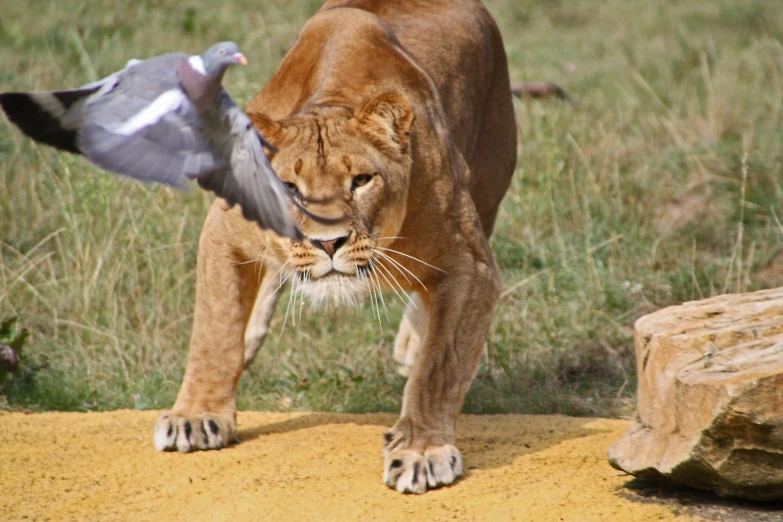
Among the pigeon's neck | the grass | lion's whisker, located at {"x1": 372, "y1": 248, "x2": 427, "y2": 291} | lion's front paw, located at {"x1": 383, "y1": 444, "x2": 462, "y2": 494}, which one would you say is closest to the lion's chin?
lion's whisker, located at {"x1": 372, "y1": 248, "x2": 427, "y2": 291}

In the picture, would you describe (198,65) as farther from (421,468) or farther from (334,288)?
(421,468)

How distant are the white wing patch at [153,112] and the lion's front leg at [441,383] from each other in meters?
1.39

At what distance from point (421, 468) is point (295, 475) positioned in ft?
1.50

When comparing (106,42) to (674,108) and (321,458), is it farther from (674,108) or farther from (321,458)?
(321,458)

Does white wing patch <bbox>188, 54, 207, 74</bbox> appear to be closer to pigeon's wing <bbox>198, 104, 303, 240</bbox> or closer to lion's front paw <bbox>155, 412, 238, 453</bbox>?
pigeon's wing <bbox>198, 104, 303, 240</bbox>

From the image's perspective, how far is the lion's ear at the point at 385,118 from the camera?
404cm

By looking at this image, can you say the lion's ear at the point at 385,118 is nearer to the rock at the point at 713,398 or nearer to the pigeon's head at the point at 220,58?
the pigeon's head at the point at 220,58

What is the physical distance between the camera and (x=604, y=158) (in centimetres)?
719

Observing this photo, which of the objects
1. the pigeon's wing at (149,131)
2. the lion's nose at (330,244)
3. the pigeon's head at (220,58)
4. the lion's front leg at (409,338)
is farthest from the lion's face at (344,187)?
the lion's front leg at (409,338)

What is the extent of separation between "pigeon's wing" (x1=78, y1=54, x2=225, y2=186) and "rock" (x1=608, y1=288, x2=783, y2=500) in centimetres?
161

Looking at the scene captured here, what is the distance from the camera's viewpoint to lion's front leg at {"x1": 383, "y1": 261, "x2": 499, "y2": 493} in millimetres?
3795

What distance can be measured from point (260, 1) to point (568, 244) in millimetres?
6454

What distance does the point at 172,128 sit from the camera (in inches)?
133

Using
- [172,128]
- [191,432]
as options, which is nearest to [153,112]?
[172,128]
